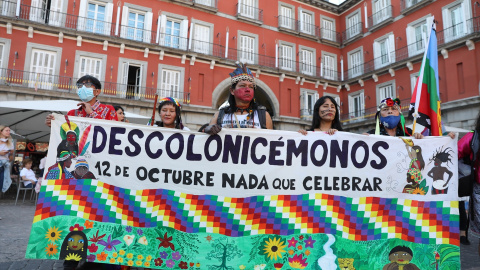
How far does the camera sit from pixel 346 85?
23.4 metres

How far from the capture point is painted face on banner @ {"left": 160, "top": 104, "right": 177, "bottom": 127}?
10.9ft

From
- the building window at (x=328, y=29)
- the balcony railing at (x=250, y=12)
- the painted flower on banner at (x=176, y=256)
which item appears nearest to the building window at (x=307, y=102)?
the building window at (x=328, y=29)

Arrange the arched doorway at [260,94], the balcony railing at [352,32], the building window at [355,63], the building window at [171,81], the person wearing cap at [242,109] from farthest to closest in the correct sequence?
the building window at [355,63] → the balcony railing at [352,32] → the arched doorway at [260,94] → the building window at [171,81] → the person wearing cap at [242,109]

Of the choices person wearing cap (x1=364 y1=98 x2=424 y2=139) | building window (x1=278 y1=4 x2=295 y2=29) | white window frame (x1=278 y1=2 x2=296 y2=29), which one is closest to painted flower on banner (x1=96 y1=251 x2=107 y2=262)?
person wearing cap (x1=364 y1=98 x2=424 y2=139)

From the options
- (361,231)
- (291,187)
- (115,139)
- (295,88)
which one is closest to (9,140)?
(115,139)

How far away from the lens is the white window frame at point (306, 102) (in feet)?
70.3

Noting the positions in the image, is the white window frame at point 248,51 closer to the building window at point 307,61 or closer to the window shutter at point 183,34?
the window shutter at point 183,34

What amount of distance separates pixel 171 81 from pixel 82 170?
15775 millimetres

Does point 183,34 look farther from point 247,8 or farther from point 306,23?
point 306,23

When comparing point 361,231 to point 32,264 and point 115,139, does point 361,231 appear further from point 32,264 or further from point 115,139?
point 32,264

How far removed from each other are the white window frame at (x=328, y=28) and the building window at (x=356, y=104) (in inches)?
197

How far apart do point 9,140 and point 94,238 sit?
17.0 feet

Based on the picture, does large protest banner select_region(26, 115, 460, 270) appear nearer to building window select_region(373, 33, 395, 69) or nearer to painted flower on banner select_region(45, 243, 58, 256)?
painted flower on banner select_region(45, 243, 58, 256)

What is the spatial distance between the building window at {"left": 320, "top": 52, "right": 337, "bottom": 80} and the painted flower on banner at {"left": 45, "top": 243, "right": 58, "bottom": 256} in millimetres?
22757
